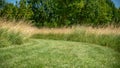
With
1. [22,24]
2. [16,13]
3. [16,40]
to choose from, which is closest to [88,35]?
[22,24]

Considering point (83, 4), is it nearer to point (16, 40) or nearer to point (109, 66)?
point (16, 40)

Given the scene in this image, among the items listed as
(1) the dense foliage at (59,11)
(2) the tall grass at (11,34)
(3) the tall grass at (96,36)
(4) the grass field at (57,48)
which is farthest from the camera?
(1) the dense foliage at (59,11)

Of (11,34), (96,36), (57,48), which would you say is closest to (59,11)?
(96,36)

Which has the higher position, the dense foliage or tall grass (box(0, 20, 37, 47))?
tall grass (box(0, 20, 37, 47))

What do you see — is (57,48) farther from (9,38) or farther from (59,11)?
(59,11)

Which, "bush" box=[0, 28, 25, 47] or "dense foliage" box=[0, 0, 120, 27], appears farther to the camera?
"dense foliage" box=[0, 0, 120, 27]

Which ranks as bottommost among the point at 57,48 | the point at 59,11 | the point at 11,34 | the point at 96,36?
the point at 59,11

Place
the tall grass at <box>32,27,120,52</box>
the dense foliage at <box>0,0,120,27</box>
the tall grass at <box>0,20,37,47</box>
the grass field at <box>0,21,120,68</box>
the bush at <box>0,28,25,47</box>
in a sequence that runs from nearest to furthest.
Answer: the grass field at <box>0,21,120,68</box> → the bush at <box>0,28,25,47</box> → the tall grass at <box>0,20,37,47</box> → the tall grass at <box>32,27,120,52</box> → the dense foliage at <box>0,0,120,27</box>

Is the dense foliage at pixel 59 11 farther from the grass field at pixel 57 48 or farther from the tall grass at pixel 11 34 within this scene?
the tall grass at pixel 11 34

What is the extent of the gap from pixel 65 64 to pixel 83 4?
23.4 metres

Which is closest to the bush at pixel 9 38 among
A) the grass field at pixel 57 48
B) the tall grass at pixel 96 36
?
the grass field at pixel 57 48

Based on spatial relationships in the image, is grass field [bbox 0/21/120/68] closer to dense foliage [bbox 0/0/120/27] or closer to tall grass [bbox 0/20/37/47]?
tall grass [bbox 0/20/37/47]

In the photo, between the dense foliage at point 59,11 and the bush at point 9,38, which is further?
the dense foliage at point 59,11

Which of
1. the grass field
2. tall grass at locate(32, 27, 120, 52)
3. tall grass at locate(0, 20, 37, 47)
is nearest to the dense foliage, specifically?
the grass field
